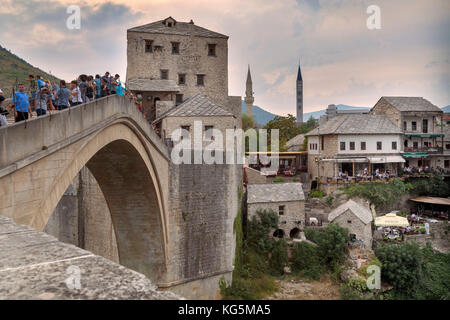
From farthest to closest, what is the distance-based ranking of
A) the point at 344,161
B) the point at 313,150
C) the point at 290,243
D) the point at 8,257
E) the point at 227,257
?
the point at 313,150 → the point at 344,161 → the point at 290,243 → the point at 227,257 → the point at 8,257

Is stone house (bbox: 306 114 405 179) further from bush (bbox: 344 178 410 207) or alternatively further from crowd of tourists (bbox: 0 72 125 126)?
crowd of tourists (bbox: 0 72 125 126)

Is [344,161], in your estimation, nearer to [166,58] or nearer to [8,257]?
[166,58]

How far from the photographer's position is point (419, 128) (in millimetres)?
36969

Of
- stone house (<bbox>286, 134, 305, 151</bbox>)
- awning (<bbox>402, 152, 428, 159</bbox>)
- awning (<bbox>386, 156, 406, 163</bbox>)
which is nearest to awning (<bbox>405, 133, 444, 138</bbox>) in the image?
awning (<bbox>402, 152, 428, 159</bbox>)

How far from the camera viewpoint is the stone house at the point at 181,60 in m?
26.1

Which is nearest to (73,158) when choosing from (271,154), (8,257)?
(8,257)

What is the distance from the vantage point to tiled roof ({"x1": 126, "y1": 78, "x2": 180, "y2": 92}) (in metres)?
24.5

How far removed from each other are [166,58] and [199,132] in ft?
34.6

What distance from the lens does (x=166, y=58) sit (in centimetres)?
2698

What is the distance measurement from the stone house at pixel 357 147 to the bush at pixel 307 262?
11470 millimetres

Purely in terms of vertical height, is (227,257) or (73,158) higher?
(73,158)

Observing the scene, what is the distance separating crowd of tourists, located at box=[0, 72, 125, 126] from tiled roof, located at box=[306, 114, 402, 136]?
26246mm

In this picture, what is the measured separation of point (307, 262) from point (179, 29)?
64.7ft

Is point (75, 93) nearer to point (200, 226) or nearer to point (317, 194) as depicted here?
point (200, 226)
